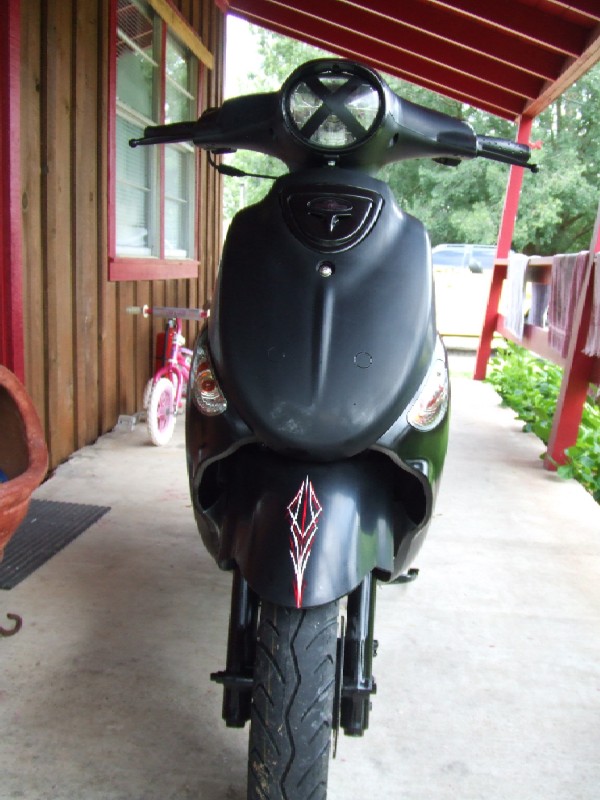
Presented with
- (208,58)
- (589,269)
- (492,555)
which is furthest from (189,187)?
(492,555)

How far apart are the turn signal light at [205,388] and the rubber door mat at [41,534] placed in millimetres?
1207

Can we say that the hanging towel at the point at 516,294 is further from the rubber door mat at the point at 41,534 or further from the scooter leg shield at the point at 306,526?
the scooter leg shield at the point at 306,526

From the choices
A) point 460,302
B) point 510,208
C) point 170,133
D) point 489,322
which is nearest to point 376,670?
point 170,133

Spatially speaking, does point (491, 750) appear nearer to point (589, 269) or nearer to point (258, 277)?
point (258, 277)

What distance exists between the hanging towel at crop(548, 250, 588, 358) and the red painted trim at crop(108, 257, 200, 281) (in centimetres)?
266

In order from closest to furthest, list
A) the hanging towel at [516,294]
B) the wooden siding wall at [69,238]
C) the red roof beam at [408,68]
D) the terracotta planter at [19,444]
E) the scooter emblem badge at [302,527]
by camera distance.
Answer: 1. the scooter emblem badge at [302,527]
2. the terracotta planter at [19,444]
3. the wooden siding wall at [69,238]
4. the hanging towel at [516,294]
5. the red roof beam at [408,68]

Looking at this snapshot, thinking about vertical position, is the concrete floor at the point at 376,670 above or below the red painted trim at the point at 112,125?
below

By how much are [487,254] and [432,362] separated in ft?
40.1

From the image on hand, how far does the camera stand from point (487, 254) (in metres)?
13.3

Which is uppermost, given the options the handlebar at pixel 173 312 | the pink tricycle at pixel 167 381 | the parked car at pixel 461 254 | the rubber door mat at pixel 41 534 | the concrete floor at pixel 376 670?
the parked car at pixel 461 254

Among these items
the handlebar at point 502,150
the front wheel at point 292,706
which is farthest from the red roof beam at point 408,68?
the front wheel at point 292,706

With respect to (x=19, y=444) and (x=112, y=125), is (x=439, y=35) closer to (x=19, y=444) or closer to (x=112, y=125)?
(x=112, y=125)

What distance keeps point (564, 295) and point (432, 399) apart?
343 centimetres

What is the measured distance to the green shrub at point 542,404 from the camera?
162 inches
